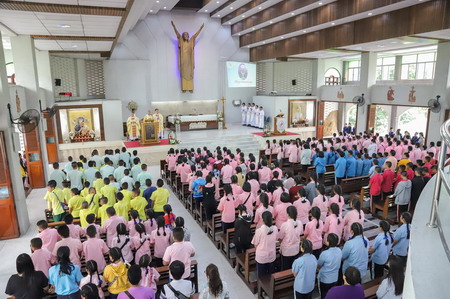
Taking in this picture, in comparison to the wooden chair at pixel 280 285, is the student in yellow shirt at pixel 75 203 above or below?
above

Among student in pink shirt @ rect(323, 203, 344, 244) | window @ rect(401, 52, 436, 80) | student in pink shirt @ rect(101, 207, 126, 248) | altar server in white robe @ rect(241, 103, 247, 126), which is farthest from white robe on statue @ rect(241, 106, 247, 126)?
student in pink shirt @ rect(101, 207, 126, 248)

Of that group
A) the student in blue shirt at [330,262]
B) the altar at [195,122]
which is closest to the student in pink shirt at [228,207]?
the student in blue shirt at [330,262]

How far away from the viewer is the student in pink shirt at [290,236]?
501cm

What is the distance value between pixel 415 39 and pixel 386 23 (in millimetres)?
1582

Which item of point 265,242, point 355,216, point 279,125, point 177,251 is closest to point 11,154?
point 177,251

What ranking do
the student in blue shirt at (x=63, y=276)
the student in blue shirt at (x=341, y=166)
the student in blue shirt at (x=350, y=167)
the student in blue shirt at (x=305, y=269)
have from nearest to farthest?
1. the student in blue shirt at (x=63, y=276)
2. the student in blue shirt at (x=305, y=269)
3. the student in blue shirt at (x=341, y=166)
4. the student in blue shirt at (x=350, y=167)

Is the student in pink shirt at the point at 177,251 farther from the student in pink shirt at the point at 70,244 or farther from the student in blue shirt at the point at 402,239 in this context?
the student in blue shirt at the point at 402,239

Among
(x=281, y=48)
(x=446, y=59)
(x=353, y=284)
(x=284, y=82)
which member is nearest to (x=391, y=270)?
(x=353, y=284)

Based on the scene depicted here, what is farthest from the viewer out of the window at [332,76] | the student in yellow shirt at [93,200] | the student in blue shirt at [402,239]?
the window at [332,76]

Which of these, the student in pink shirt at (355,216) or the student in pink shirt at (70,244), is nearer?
the student in pink shirt at (70,244)

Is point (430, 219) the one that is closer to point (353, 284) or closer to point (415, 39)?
point (353, 284)

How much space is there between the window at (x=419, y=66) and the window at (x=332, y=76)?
15.6 ft

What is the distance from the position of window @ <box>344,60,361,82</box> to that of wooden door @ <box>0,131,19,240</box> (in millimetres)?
21280

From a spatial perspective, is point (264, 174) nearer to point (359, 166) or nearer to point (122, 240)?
point (359, 166)
